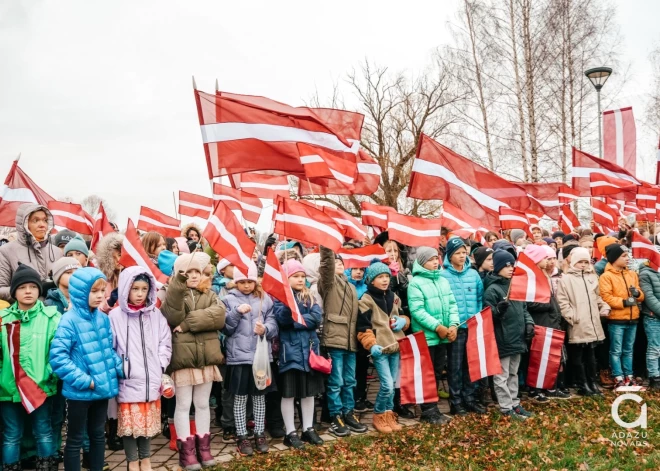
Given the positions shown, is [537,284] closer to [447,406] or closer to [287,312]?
[447,406]

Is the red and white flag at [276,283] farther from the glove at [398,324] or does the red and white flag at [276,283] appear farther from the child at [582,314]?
the child at [582,314]

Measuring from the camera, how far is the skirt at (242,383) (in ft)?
19.2

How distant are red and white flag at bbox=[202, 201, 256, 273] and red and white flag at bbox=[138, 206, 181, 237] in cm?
548

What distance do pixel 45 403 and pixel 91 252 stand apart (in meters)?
2.87

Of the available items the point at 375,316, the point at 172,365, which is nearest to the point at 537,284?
the point at 375,316

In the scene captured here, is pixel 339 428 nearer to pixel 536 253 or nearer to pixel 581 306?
pixel 536 253

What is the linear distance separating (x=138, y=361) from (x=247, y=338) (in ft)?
4.00

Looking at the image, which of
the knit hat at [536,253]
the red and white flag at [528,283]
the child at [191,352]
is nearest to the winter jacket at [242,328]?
the child at [191,352]

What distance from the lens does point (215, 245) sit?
18.5ft

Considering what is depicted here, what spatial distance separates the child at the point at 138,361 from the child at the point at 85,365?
0.13 metres

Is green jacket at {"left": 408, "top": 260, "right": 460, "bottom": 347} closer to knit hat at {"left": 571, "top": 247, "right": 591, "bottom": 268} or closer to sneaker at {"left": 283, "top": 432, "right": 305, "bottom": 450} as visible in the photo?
sneaker at {"left": 283, "top": 432, "right": 305, "bottom": 450}

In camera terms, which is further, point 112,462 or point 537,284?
point 537,284

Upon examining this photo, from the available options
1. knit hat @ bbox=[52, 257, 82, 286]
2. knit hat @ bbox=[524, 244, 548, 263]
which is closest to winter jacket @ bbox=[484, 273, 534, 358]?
knit hat @ bbox=[524, 244, 548, 263]

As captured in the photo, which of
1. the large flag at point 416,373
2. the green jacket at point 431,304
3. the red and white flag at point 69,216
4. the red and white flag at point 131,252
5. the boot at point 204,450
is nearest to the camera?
the boot at point 204,450
